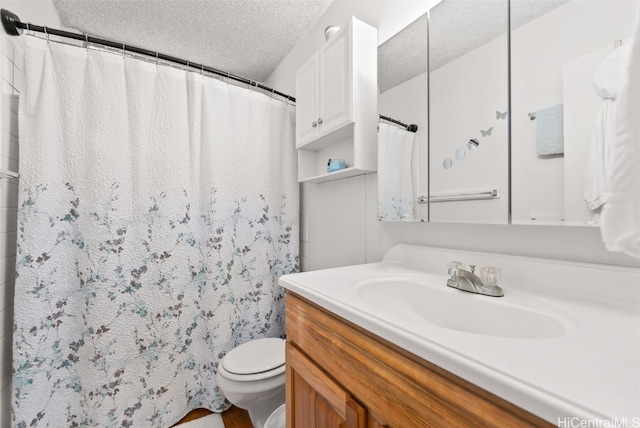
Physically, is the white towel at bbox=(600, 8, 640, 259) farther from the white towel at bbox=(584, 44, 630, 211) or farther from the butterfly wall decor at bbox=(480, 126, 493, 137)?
the butterfly wall decor at bbox=(480, 126, 493, 137)

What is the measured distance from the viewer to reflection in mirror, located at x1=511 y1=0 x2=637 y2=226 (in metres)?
0.61

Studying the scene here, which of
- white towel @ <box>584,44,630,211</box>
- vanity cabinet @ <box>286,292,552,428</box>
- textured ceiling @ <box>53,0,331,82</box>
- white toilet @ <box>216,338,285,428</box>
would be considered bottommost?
white toilet @ <box>216,338,285,428</box>

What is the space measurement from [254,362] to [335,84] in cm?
141

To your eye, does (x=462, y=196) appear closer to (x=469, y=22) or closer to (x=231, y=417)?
(x=469, y=22)

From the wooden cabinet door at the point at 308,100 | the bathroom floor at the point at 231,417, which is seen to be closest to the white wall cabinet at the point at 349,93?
the wooden cabinet door at the point at 308,100

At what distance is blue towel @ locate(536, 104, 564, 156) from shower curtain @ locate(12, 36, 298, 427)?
1.34 meters

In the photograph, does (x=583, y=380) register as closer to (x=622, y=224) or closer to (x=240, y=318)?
(x=622, y=224)

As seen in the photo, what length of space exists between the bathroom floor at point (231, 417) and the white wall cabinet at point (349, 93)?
142cm

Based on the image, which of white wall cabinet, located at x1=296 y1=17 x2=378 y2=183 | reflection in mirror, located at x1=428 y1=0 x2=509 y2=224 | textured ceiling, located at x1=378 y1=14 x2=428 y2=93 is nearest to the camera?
reflection in mirror, located at x1=428 y1=0 x2=509 y2=224

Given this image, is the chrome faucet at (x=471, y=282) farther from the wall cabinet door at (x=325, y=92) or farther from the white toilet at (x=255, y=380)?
the white toilet at (x=255, y=380)

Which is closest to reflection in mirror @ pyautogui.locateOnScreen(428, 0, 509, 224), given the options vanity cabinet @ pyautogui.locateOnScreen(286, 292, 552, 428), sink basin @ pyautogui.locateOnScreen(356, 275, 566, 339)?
sink basin @ pyautogui.locateOnScreen(356, 275, 566, 339)

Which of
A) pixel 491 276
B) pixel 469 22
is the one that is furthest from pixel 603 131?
pixel 469 22

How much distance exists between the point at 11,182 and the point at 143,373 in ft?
3.46

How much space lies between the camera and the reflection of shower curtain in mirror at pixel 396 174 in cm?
104
